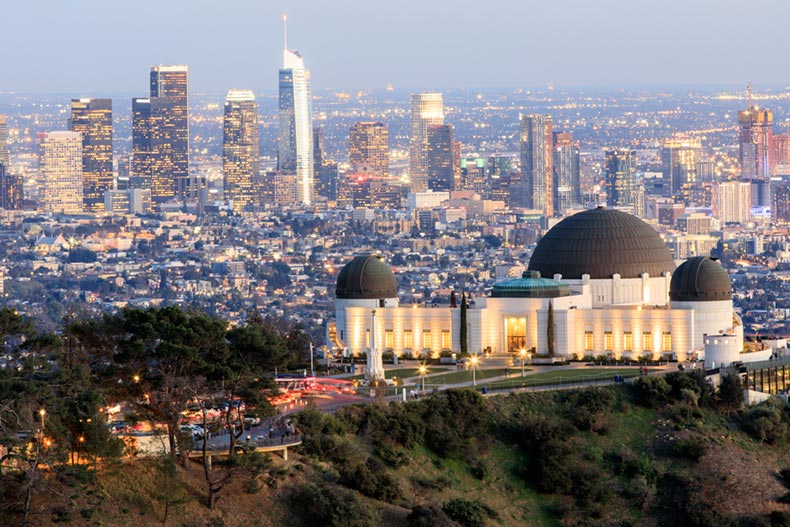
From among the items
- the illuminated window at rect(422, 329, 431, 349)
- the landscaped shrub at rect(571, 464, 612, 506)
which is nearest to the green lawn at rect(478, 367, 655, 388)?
the landscaped shrub at rect(571, 464, 612, 506)

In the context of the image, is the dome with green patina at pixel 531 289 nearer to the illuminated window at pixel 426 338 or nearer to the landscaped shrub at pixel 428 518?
the illuminated window at pixel 426 338

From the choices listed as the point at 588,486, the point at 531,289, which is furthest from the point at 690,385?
the point at 531,289

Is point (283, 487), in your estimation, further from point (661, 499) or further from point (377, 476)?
point (661, 499)

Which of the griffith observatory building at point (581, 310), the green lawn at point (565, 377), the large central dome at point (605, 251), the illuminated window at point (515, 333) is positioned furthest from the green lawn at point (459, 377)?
the large central dome at point (605, 251)

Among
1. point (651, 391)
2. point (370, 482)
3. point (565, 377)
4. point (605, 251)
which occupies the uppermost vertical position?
point (605, 251)

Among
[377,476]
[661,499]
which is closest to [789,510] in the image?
[661,499]

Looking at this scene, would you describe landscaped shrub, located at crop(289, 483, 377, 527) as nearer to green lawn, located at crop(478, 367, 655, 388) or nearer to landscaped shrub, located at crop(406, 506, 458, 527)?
landscaped shrub, located at crop(406, 506, 458, 527)

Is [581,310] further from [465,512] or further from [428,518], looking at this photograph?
[428,518]
